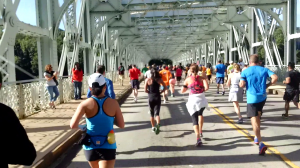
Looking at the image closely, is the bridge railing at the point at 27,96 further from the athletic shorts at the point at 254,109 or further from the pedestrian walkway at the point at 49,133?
the athletic shorts at the point at 254,109

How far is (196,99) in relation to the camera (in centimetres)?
681

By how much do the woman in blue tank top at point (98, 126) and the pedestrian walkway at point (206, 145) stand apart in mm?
2032

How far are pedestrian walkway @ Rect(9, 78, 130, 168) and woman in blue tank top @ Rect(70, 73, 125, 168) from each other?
6.85ft

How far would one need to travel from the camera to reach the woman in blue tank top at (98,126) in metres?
3.62

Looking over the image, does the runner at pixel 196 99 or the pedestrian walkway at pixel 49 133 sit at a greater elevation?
the runner at pixel 196 99

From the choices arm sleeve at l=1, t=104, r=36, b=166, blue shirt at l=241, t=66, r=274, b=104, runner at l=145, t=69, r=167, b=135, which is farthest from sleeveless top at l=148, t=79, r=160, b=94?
arm sleeve at l=1, t=104, r=36, b=166

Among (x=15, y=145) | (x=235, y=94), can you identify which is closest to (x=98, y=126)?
(x=15, y=145)

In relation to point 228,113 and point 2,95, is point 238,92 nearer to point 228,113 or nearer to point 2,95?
point 228,113

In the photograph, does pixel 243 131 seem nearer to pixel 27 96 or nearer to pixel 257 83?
pixel 257 83

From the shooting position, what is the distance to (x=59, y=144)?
6.68 metres

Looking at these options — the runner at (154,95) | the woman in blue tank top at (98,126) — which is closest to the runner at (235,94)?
the runner at (154,95)

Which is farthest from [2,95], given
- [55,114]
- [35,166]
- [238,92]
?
[238,92]

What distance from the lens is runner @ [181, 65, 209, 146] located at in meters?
6.76

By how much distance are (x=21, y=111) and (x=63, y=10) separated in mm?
5997
